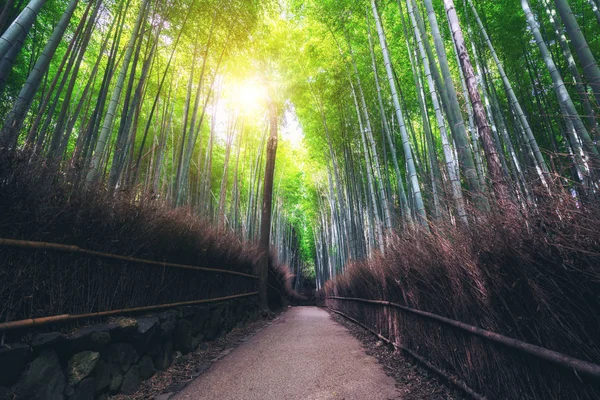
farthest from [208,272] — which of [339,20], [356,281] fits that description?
[339,20]

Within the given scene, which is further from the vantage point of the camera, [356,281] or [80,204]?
[356,281]

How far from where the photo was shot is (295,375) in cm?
276

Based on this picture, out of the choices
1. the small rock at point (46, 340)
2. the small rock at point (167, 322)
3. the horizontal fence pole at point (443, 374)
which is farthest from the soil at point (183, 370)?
the horizontal fence pole at point (443, 374)

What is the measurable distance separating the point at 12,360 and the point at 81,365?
1.48 ft

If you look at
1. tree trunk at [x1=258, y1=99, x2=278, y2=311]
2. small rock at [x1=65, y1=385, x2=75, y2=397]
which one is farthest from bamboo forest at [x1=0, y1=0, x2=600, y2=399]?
tree trunk at [x1=258, y1=99, x2=278, y2=311]

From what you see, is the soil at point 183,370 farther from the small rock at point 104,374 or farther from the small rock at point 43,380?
the small rock at point 43,380

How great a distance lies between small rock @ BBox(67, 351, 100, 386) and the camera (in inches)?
65.7

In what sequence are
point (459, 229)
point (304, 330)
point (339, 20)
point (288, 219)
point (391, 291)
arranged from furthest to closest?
point (288, 219) → point (339, 20) → point (304, 330) → point (391, 291) → point (459, 229)

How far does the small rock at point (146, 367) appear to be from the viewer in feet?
7.54

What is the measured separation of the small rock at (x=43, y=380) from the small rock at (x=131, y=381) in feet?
1.87

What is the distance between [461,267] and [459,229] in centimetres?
30

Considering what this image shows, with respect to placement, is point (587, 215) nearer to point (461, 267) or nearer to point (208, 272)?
point (461, 267)

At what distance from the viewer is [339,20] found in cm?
626

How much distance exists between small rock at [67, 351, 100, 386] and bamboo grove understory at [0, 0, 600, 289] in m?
1.10
